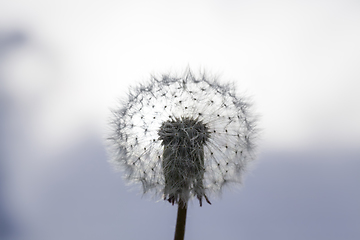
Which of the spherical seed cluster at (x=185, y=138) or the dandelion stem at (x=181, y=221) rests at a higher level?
the spherical seed cluster at (x=185, y=138)

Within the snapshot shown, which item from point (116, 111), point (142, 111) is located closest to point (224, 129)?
point (142, 111)

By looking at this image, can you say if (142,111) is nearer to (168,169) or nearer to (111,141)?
(111,141)

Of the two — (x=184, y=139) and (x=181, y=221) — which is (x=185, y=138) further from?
(x=181, y=221)

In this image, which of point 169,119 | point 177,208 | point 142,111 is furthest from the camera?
point 142,111

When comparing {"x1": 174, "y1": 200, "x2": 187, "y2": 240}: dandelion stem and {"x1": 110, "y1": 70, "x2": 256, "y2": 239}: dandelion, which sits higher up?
{"x1": 110, "y1": 70, "x2": 256, "y2": 239}: dandelion

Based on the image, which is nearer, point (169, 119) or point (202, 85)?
point (169, 119)

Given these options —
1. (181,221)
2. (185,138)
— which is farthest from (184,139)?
(181,221)
